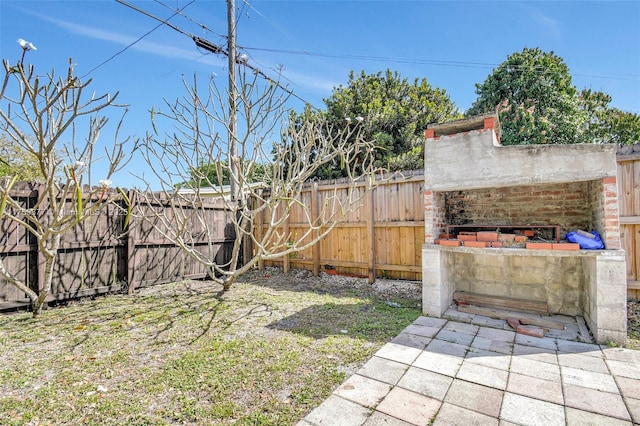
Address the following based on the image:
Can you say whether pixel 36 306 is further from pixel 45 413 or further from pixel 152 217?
pixel 45 413

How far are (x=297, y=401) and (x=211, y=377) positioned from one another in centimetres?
88

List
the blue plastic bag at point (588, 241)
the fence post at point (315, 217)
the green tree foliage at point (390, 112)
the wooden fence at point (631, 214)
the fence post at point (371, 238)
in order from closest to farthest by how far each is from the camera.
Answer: the blue plastic bag at point (588, 241), the wooden fence at point (631, 214), the fence post at point (371, 238), the fence post at point (315, 217), the green tree foliage at point (390, 112)

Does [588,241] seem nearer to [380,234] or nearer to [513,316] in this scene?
[513,316]

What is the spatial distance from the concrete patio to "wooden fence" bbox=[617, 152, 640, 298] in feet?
5.80

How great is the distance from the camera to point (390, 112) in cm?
1138

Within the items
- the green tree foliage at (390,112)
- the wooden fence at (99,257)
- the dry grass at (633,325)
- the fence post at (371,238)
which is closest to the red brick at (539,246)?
the dry grass at (633,325)

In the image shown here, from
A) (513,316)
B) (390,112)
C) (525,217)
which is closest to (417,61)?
(390,112)

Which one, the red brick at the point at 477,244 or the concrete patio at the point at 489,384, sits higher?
the red brick at the point at 477,244

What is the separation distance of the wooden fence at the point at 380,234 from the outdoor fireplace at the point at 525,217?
742 millimetres

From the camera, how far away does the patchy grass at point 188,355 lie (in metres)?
2.19

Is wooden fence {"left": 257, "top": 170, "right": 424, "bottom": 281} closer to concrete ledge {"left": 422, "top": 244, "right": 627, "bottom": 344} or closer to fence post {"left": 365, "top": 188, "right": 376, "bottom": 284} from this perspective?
fence post {"left": 365, "top": 188, "right": 376, "bottom": 284}

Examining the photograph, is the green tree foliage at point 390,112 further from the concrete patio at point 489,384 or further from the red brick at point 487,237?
the concrete patio at point 489,384

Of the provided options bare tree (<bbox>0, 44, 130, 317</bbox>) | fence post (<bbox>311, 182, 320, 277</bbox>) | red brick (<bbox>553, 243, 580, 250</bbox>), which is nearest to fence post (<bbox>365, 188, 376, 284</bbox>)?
fence post (<bbox>311, 182, 320, 277</bbox>)

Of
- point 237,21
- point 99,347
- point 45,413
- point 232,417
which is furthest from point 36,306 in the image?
point 237,21
